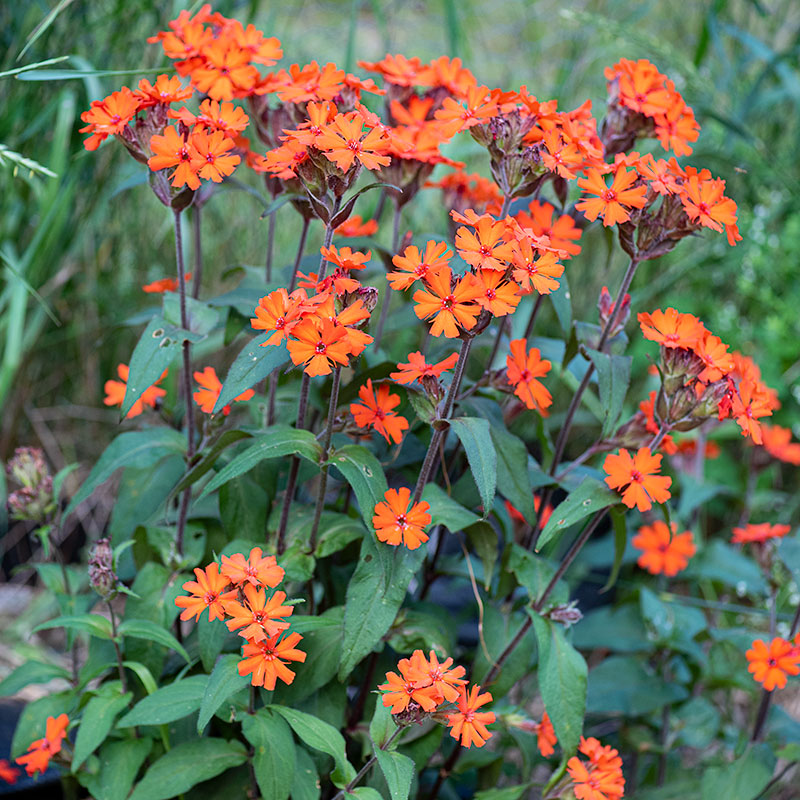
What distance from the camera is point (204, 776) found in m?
1.14

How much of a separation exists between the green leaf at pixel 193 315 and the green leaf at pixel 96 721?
1.73ft

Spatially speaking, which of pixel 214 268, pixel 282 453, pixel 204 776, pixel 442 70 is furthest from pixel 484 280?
pixel 214 268

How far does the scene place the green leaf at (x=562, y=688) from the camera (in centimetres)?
117

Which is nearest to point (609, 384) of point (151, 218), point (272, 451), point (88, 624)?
point (272, 451)

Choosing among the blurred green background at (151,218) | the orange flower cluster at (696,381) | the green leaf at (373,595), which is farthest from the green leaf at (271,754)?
the blurred green background at (151,218)

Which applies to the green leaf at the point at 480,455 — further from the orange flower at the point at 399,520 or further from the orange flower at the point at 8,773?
the orange flower at the point at 8,773

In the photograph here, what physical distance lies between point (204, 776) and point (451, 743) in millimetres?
463

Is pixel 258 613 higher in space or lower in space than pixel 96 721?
higher

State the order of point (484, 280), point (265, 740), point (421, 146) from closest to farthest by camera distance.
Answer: point (484, 280) < point (265, 740) < point (421, 146)

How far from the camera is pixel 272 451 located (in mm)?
1065

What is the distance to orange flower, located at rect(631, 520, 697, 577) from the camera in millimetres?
1653

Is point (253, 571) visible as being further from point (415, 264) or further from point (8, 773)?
point (8, 773)

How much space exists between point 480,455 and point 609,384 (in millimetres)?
288

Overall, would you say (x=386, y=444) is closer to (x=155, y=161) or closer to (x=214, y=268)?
(x=155, y=161)
